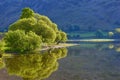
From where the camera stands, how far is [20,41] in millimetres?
115000

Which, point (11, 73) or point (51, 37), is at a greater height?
point (51, 37)

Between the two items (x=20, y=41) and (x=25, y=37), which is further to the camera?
(x=25, y=37)

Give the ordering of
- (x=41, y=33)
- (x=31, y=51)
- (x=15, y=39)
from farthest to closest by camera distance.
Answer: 1. (x=41, y=33)
2. (x=31, y=51)
3. (x=15, y=39)

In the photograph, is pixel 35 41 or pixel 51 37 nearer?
pixel 35 41

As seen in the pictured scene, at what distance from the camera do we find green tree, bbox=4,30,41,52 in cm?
11506

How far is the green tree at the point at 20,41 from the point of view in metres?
115

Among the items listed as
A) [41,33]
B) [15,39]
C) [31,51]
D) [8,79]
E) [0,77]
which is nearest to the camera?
[8,79]

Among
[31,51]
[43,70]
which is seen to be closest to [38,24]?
[31,51]

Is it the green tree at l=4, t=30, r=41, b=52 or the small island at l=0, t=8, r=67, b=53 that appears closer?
the green tree at l=4, t=30, r=41, b=52

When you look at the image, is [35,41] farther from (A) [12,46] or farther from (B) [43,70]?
(B) [43,70]

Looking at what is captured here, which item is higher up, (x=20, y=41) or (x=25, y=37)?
(x=25, y=37)

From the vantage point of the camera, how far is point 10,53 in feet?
397

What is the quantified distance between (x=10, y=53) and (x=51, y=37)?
23.6 m

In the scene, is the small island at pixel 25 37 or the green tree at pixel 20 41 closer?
the green tree at pixel 20 41
